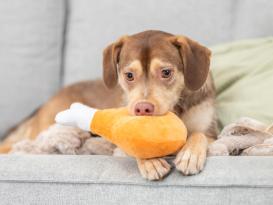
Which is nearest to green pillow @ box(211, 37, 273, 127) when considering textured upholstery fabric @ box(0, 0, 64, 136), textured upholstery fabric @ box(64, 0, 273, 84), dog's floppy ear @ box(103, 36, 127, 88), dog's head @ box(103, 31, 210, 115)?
textured upholstery fabric @ box(64, 0, 273, 84)

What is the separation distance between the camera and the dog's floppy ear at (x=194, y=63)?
1936mm

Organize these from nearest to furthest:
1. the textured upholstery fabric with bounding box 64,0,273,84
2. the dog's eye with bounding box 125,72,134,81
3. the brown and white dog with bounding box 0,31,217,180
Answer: the brown and white dog with bounding box 0,31,217,180, the dog's eye with bounding box 125,72,134,81, the textured upholstery fabric with bounding box 64,0,273,84

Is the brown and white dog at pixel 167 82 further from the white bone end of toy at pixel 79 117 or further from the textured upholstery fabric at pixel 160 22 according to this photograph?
the textured upholstery fabric at pixel 160 22

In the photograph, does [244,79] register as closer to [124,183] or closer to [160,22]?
[160,22]

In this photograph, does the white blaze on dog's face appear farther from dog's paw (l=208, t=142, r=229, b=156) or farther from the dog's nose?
dog's paw (l=208, t=142, r=229, b=156)

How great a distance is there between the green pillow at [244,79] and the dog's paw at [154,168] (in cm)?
76

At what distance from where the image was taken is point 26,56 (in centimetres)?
302

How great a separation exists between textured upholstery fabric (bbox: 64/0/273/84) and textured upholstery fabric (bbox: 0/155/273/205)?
4.63 feet

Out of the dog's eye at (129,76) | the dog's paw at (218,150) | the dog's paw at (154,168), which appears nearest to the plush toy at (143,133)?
the dog's paw at (154,168)

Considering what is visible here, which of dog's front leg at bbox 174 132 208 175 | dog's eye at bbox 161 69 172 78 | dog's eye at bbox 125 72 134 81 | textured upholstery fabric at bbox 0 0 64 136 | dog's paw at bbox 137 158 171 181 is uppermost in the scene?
dog's eye at bbox 161 69 172 78

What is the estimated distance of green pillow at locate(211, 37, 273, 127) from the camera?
2.23 meters

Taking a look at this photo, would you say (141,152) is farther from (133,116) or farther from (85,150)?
(85,150)

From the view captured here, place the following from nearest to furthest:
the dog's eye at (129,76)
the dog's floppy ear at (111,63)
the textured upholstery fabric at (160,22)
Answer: the dog's eye at (129,76) → the dog's floppy ear at (111,63) → the textured upholstery fabric at (160,22)

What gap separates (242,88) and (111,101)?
76cm
